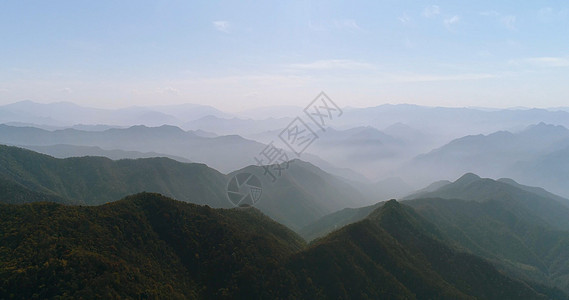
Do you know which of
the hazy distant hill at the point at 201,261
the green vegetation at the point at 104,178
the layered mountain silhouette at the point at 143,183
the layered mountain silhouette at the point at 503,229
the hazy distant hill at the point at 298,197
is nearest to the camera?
the hazy distant hill at the point at 201,261

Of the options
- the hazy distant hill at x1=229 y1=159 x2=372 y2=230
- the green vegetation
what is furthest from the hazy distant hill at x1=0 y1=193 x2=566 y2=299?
the hazy distant hill at x1=229 y1=159 x2=372 y2=230

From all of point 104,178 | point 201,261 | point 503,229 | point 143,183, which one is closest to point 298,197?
point 143,183

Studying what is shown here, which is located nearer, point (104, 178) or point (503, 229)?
point (503, 229)

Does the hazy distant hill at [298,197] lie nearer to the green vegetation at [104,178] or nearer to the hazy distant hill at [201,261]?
the green vegetation at [104,178]

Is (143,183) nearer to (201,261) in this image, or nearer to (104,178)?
(104,178)

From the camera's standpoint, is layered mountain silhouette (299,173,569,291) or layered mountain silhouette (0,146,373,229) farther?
layered mountain silhouette (0,146,373,229)

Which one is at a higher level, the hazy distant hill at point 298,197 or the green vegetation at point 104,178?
the green vegetation at point 104,178

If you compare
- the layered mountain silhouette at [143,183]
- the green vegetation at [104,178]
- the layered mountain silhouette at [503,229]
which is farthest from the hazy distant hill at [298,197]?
the layered mountain silhouette at [503,229]

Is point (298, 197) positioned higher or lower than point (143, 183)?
lower

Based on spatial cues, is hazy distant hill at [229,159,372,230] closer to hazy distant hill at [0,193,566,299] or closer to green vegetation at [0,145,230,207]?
green vegetation at [0,145,230,207]
